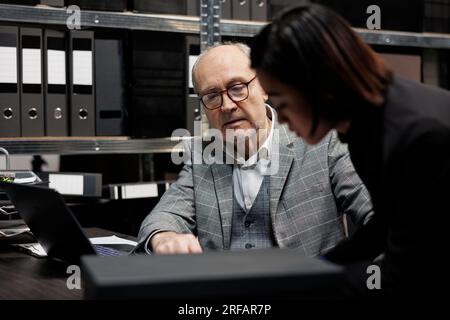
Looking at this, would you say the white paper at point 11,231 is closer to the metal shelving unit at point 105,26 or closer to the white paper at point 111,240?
the white paper at point 111,240

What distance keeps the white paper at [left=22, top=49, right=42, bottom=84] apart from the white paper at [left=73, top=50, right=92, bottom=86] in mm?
117

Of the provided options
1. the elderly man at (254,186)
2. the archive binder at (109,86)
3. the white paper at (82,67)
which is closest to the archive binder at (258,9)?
the archive binder at (109,86)

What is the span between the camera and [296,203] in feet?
5.13

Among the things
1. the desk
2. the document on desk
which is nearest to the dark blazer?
the desk

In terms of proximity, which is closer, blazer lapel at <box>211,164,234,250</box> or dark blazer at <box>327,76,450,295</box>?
dark blazer at <box>327,76,450,295</box>

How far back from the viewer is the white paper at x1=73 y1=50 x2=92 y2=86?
229 cm

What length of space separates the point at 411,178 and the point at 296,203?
786mm

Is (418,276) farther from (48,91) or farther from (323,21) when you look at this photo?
(48,91)

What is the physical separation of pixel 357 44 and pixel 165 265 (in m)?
0.38

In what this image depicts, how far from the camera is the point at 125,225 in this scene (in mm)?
2656

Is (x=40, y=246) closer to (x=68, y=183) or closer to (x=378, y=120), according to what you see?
(x=68, y=183)

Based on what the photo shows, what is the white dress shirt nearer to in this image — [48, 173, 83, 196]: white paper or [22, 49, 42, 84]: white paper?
[48, 173, 83, 196]: white paper

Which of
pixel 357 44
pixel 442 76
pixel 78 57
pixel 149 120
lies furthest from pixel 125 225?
pixel 357 44

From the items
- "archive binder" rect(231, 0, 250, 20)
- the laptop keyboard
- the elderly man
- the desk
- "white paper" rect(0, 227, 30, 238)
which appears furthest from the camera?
"archive binder" rect(231, 0, 250, 20)
